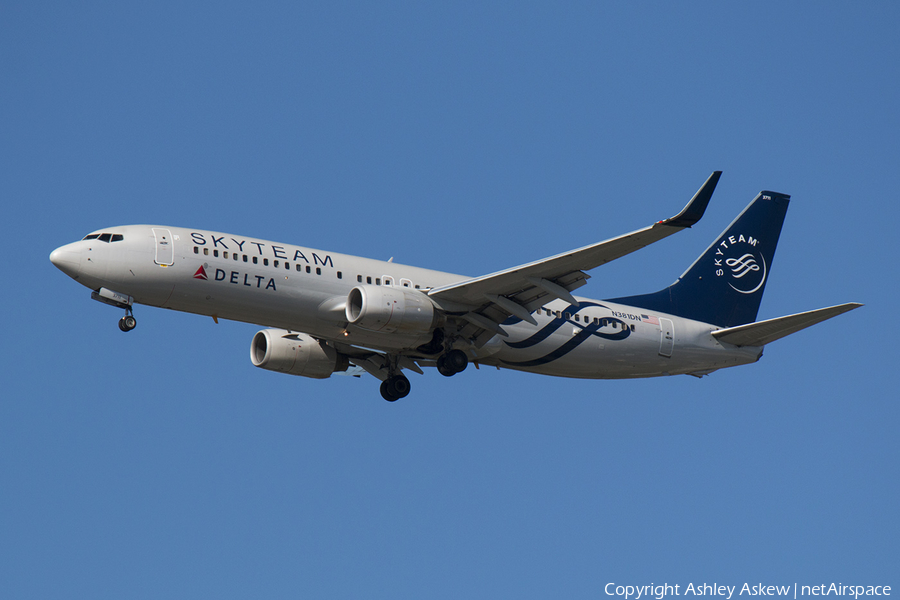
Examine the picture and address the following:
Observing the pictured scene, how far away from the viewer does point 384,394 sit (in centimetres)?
3756

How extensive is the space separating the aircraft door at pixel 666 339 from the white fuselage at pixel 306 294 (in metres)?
0.04

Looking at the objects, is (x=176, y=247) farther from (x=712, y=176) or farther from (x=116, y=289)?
(x=712, y=176)

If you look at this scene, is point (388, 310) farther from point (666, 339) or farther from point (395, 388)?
point (666, 339)

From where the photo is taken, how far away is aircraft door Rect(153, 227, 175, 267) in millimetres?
31375

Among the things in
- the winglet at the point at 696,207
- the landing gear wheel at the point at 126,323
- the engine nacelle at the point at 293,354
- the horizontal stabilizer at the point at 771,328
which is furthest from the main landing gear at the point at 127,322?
the horizontal stabilizer at the point at 771,328

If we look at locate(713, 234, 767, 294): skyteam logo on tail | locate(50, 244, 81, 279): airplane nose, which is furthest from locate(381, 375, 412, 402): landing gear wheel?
locate(713, 234, 767, 294): skyteam logo on tail

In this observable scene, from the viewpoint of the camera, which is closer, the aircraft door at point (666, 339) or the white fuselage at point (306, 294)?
the white fuselage at point (306, 294)

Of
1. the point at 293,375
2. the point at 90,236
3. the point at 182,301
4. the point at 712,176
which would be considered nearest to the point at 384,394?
the point at 293,375

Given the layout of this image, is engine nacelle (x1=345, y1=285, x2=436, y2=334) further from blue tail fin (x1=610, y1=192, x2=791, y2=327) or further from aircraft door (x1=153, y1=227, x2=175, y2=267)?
blue tail fin (x1=610, y1=192, x2=791, y2=327)

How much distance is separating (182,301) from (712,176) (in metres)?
15.8

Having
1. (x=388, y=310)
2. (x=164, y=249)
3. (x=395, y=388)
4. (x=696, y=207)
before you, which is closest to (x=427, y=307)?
(x=388, y=310)

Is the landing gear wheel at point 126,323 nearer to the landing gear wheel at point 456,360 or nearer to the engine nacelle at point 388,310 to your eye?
the engine nacelle at point 388,310

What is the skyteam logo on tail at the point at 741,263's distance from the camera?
41.7 meters

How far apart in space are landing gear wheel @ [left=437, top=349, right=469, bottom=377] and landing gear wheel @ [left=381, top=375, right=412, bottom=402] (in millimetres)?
2983
